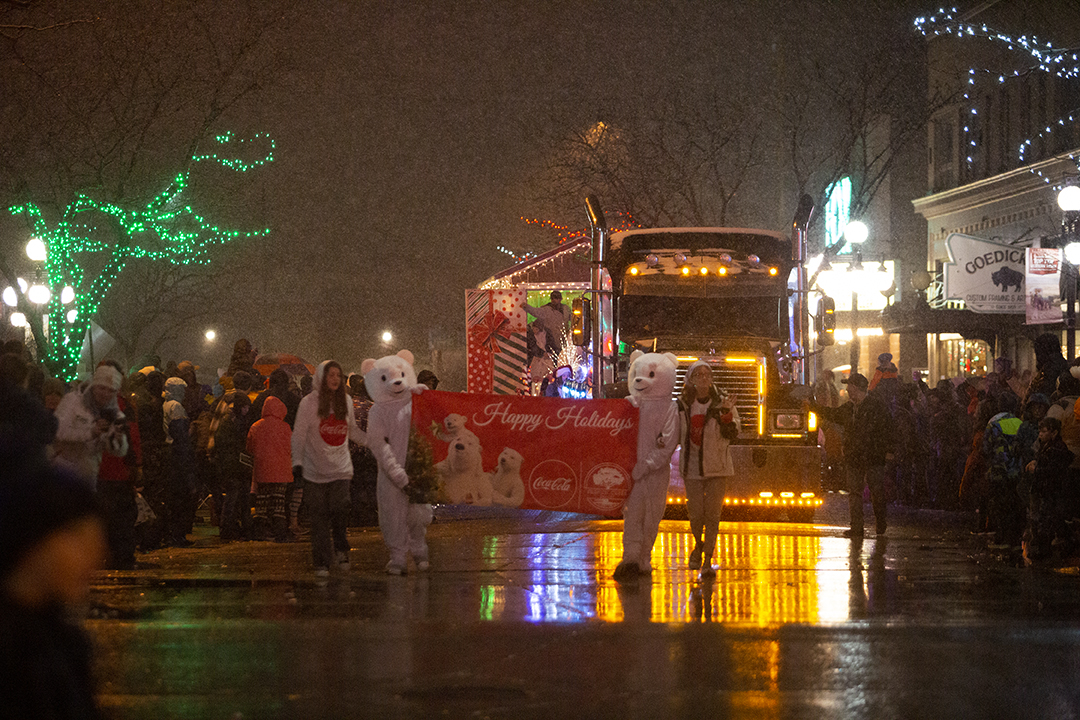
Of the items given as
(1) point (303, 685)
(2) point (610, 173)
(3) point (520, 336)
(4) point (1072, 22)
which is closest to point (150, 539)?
(1) point (303, 685)

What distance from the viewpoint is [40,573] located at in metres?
3.47

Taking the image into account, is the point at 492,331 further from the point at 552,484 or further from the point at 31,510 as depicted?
the point at 31,510

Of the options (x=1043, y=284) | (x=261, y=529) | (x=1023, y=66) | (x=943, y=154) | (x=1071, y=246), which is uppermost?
(x=1023, y=66)

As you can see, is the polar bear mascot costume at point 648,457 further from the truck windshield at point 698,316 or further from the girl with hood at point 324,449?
the truck windshield at point 698,316

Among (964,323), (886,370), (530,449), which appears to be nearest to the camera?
(530,449)

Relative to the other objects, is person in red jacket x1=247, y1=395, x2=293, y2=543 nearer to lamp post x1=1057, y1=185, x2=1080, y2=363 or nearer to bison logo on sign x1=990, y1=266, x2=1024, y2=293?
lamp post x1=1057, y1=185, x2=1080, y2=363

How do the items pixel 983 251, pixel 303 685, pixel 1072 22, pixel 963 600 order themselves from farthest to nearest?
pixel 1072 22, pixel 983 251, pixel 963 600, pixel 303 685

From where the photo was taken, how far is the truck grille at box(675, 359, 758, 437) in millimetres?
16547

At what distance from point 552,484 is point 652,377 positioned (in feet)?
4.65

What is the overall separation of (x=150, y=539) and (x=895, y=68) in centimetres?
2636

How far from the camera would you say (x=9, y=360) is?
10.8 m

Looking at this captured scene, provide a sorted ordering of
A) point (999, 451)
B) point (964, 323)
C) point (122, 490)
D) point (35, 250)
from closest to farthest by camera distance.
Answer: point (122, 490), point (999, 451), point (35, 250), point (964, 323)

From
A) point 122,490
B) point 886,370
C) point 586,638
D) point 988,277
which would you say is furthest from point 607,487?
point 988,277

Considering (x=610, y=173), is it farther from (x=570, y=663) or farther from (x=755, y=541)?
(x=570, y=663)
